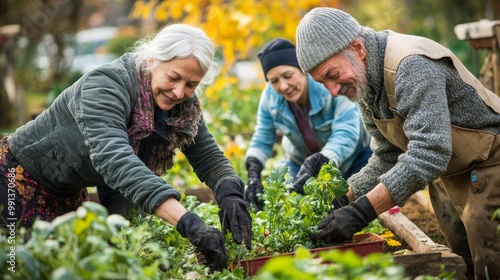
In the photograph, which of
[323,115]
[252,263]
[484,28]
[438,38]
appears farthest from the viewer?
[438,38]

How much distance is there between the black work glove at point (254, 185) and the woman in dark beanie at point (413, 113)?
117 centimetres

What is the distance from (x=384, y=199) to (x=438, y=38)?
35.0ft

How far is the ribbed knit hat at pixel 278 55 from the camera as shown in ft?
16.1

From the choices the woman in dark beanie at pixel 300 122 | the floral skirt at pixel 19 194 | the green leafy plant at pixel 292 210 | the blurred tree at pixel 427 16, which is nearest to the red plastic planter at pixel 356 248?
the green leafy plant at pixel 292 210

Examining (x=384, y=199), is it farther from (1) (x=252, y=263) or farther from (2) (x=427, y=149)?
(1) (x=252, y=263)

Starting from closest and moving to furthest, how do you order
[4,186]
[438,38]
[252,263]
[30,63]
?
1. [252,263]
2. [4,186]
3. [438,38]
4. [30,63]

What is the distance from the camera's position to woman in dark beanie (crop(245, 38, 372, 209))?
16.0ft

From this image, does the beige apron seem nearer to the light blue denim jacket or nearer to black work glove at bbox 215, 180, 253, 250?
black work glove at bbox 215, 180, 253, 250

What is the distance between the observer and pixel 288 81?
492 cm

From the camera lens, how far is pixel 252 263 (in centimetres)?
300

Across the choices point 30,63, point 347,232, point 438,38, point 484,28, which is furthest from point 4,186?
point 30,63

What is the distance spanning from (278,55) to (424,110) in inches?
78.1

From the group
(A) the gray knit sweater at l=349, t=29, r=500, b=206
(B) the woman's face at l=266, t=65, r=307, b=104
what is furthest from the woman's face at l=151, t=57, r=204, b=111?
(B) the woman's face at l=266, t=65, r=307, b=104

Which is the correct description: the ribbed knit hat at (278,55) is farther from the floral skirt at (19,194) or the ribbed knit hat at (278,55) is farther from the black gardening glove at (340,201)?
the floral skirt at (19,194)
